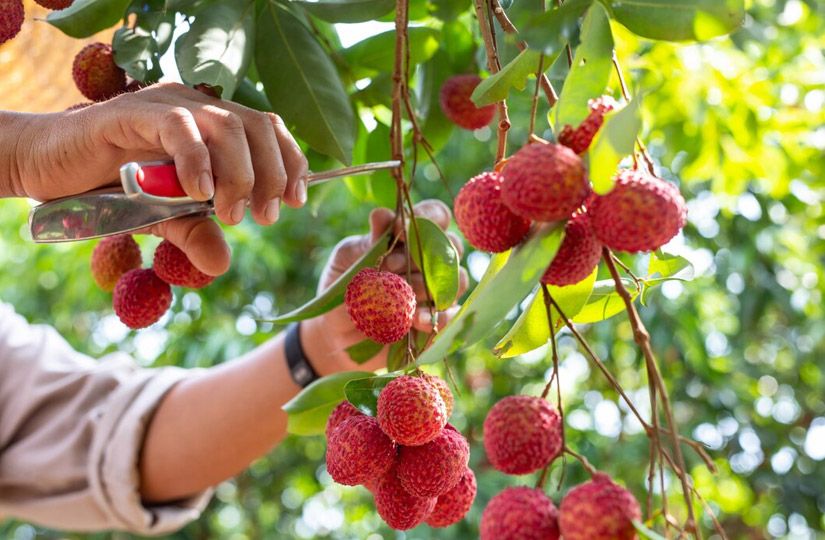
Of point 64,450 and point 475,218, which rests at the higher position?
point 475,218

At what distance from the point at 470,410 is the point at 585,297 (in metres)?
2.25

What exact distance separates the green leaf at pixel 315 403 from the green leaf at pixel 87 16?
0.96 ft

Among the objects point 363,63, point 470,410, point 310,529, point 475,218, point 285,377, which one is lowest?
point 310,529

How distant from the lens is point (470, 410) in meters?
2.68

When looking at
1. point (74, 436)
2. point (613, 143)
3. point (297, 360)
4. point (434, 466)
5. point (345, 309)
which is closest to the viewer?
point (613, 143)

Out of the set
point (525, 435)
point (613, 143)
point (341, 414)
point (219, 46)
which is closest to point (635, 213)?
point (613, 143)

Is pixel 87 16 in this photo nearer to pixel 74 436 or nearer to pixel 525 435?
pixel 525 435

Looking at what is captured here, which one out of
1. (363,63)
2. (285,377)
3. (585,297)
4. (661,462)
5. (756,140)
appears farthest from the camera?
(756,140)

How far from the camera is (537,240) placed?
36cm

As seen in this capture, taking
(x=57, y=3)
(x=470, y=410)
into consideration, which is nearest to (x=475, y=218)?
(x=57, y=3)

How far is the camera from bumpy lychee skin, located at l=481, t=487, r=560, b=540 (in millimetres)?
380

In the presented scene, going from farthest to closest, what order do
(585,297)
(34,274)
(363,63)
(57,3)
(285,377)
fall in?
(34,274)
(285,377)
(363,63)
(57,3)
(585,297)

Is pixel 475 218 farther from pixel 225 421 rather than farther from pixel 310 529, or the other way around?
pixel 310 529

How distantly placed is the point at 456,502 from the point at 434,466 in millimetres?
72
